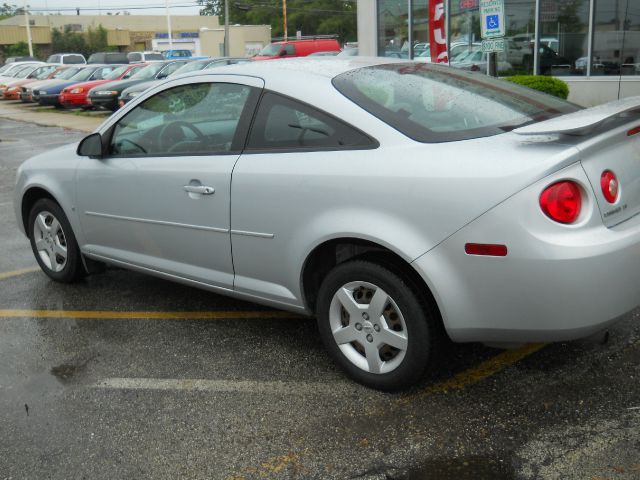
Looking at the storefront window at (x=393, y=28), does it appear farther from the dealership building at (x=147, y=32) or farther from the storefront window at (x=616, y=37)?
the dealership building at (x=147, y=32)

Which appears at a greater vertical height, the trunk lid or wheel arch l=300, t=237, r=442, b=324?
the trunk lid

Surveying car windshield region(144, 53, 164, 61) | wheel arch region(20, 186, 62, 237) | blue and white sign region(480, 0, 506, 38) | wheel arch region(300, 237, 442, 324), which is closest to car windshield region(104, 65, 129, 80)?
car windshield region(144, 53, 164, 61)

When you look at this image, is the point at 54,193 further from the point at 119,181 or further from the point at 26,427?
the point at 26,427

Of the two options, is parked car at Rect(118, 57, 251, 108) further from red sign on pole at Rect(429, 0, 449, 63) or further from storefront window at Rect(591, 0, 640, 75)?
red sign on pole at Rect(429, 0, 449, 63)

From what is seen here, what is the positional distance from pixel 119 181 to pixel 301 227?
5.24 feet

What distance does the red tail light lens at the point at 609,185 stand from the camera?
122 inches

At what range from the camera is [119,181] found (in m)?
4.62

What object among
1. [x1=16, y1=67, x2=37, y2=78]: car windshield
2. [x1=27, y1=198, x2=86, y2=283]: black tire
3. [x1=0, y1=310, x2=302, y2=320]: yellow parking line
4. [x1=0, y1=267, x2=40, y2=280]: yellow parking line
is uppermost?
[x1=16, y1=67, x2=37, y2=78]: car windshield

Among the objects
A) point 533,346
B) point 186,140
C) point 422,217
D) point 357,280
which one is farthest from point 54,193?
point 533,346

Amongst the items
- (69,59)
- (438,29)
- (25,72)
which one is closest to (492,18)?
(438,29)

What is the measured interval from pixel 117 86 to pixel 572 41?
12.9 m

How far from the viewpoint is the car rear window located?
3.45 metres

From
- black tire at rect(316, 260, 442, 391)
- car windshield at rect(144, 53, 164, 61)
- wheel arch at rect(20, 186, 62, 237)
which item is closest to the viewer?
black tire at rect(316, 260, 442, 391)

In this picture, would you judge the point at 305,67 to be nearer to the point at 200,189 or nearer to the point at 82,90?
the point at 200,189
